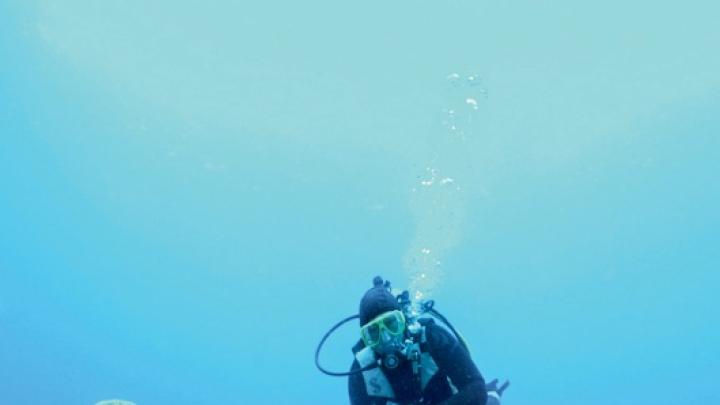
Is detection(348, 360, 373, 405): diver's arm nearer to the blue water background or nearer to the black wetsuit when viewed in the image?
the black wetsuit

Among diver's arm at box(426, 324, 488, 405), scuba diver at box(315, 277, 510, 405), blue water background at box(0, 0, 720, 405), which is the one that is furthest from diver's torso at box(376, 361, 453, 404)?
blue water background at box(0, 0, 720, 405)

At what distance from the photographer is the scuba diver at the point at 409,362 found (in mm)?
4352

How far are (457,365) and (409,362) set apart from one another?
1.16ft

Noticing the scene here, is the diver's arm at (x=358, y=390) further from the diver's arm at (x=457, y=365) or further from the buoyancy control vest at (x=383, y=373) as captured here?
the diver's arm at (x=457, y=365)

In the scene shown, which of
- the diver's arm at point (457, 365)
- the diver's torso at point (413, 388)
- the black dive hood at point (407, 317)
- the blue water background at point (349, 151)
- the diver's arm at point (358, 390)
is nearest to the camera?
the diver's arm at point (457, 365)

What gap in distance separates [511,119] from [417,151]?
6.57 metres

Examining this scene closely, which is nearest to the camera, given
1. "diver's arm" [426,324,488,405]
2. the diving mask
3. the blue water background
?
"diver's arm" [426,324,488,405]

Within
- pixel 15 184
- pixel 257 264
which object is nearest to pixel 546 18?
pixel 257 264

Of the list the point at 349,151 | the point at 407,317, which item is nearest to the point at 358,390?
the point at 407,317

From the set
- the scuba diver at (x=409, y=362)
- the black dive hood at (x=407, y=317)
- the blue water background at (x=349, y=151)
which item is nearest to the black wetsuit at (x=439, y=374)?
the scuba diver at (x=409, y=362)

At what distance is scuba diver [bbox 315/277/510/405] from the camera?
4.35 meters

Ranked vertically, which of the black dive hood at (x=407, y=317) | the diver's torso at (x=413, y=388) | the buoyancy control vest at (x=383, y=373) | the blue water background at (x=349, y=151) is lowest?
the diver's torso at (x=413, y=388)

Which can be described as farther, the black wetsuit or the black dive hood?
the black dive hood

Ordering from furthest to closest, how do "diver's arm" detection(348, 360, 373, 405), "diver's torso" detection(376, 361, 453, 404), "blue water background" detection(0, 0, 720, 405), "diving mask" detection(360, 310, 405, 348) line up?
"blue water background" detection(0, 0, 720, 405) → "diver's arm" detection(348, 360, 373, 405) → "diver's torso" detection(376, 361, 453, 404) → "diving mask" detection(360, 310, 405, 348)
